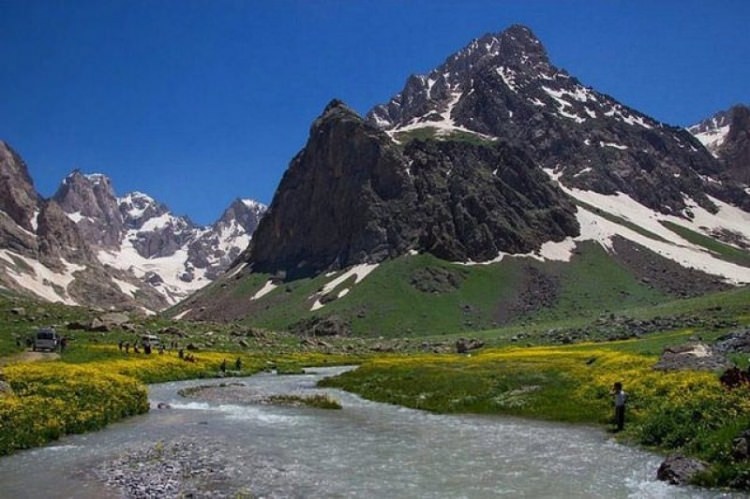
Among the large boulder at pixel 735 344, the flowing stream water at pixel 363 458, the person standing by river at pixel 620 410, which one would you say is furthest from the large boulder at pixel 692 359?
the flowing stream water at pixel 363 458

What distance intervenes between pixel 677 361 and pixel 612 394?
5.82m

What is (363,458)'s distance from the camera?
3117 cm

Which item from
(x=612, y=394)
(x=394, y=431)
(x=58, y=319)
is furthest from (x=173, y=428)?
(x=58, y=319)

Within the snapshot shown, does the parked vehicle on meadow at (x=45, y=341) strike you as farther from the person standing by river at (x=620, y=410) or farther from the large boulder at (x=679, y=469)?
the large boulder at (x=679, y=469)

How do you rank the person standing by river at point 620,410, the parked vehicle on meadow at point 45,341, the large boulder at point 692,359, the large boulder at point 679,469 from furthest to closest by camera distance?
the parked vehicle on meadow at point 45,341, the large boulder at point 692,359, the person standing by river at point 620,410, the large boulder at point 679,469

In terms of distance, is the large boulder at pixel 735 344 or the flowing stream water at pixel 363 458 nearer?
the flowing stream water at pixel 363 458

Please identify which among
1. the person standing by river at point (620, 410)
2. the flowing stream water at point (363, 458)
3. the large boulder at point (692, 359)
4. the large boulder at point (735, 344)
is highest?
the large boulder at point (735, 344)

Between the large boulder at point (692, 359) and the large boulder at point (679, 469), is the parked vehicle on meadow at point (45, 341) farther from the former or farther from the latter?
the large boulder at point (679, 469)

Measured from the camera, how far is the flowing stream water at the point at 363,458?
25016 millimetres

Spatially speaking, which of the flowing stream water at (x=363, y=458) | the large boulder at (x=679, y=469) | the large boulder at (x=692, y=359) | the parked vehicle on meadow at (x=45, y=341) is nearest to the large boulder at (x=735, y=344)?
the large boulder at (x=692, y=359)

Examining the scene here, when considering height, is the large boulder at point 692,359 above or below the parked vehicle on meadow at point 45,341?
below

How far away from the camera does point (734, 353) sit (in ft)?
162

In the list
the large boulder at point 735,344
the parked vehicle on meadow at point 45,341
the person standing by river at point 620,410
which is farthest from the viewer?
the parked vehicle on meadow at point 45,341

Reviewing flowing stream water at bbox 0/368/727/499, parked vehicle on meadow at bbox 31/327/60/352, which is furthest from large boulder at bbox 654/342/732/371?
parked vehicle on meadow at bbox 31/327/60/352
